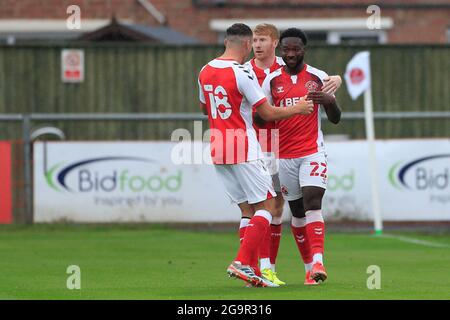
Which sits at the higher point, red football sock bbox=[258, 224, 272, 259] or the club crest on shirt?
the club crest on shirt

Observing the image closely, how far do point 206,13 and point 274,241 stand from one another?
20.7 metres

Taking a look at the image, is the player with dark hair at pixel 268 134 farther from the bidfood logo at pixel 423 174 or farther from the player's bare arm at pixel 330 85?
the bidfood logo at pixel 423 174

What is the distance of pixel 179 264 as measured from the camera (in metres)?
15.5

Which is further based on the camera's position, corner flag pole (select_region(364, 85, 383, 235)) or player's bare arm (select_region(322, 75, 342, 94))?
corner flag pole (select_region(364, 85, 383, 235))

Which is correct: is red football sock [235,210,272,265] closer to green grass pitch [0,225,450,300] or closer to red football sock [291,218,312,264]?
green grass pitch [0,225,450,300]

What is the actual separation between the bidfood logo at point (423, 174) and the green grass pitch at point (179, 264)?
3.32ft

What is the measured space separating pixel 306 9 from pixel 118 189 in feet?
41.4

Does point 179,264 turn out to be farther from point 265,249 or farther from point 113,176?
point 113,176

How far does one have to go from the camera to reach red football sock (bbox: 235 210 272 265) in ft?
38.2

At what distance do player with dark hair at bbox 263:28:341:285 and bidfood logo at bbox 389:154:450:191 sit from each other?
31.2 feet

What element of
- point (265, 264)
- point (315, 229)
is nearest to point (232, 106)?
point (315, 229)

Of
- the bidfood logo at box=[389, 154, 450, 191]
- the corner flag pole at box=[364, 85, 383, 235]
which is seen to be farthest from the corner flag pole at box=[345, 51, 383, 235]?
the bidfood logo at box=[389, 154, 450, 191]
